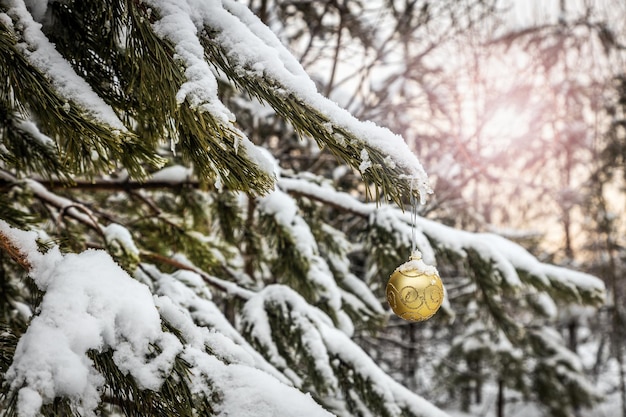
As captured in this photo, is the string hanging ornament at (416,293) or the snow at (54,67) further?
the string hanging ornament at (416,293)

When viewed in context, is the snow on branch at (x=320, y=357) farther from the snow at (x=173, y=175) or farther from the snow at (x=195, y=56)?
the snow at (x=195, y=56)

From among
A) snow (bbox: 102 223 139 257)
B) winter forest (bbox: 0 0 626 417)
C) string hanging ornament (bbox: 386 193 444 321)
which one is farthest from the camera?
snow (bbox: 102 223 139 257)

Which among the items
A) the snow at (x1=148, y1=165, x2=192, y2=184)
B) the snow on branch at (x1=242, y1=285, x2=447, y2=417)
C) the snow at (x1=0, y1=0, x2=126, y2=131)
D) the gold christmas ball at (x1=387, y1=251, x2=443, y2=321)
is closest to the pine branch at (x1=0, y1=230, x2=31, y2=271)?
the snow at (x1=0, y1=0, x2=126, y2=131)

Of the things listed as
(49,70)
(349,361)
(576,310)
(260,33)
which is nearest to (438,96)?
(349,361)

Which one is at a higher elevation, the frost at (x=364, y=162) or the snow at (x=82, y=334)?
the frost at (x=364, y=162)

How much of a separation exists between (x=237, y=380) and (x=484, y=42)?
3977 mm

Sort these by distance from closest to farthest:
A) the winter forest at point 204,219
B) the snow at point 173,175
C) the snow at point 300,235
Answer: the winter forest at point 204,219 → the snow at point 300,235 → the snow at point 173,175

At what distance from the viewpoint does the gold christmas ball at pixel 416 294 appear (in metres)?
1.22

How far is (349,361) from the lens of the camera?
1.74 meters

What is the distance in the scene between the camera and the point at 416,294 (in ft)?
4.01

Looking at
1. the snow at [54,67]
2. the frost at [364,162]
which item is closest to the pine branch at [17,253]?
the snow at [54,67]

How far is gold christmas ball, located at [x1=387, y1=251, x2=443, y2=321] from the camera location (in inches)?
48.2

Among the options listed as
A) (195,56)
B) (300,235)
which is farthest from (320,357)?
(195,56)

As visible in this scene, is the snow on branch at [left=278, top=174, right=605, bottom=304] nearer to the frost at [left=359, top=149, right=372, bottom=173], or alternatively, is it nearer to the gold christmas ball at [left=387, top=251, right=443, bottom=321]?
the gold christmas ball at [left=387, top=251, right=443, bottom=321]
